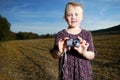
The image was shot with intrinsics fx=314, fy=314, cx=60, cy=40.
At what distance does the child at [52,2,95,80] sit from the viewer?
373 cm

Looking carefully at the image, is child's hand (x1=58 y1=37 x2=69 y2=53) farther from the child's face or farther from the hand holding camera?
the child's face

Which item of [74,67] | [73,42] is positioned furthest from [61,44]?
[74,67]

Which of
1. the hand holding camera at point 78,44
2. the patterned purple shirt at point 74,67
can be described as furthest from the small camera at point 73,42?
the patterned purple shirt at point 74,67

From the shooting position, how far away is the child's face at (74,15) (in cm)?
389

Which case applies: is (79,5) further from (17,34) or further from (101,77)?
(17,34)

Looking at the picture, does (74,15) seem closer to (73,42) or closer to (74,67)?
(73,42)

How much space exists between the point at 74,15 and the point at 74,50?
0.44 m

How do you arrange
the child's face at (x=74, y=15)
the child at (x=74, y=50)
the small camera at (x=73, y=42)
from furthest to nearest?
the child's face at (x=74, y=15) < the child at (x=74, y=50) < the small camera at (x=73, y=42)

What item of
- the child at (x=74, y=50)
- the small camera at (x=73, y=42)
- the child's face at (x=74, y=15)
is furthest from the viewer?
the child's face at (x=74, y=15)

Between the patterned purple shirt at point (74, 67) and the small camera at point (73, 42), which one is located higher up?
the small camera at point (73, 42)

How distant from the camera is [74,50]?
3816mm

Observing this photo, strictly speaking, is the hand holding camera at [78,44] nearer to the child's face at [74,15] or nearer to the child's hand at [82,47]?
the child's hand at [82,47]

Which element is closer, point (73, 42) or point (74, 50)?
point (73, 42)

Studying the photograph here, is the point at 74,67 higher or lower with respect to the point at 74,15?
lower
